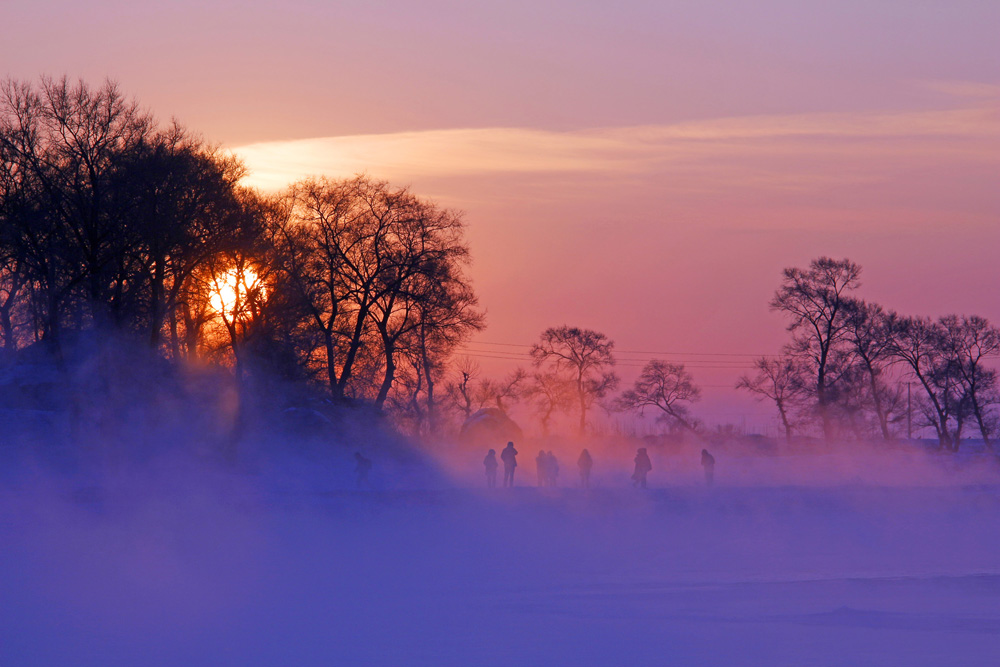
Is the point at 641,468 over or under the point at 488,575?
over

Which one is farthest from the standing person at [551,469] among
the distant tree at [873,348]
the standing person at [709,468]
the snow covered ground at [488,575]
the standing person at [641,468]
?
the distant tree at [873,348]

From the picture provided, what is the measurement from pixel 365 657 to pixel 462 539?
1081 cm

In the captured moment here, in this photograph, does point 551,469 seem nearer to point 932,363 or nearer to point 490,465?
point 490,465

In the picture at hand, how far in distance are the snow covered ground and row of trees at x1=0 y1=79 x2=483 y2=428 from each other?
9217 millimetres

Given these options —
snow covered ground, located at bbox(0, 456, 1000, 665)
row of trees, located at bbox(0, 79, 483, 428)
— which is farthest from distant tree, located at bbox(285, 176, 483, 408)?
snow covered ground, located at bbox(0, 456, 1000, 665)

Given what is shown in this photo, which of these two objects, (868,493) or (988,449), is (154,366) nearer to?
(868,493)

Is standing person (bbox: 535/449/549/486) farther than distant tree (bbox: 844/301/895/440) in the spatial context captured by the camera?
No

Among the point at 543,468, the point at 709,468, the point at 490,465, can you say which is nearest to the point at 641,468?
the point at 543,468

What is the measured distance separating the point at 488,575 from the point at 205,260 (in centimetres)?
2340

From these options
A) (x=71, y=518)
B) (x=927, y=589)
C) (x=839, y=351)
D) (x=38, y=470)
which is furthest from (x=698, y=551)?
(x=839, y=351)

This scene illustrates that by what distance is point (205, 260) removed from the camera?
3872 centimetres

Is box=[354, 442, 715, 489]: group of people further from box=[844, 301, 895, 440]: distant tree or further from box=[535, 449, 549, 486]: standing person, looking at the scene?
box=[844, 301, 895, 440]: distant tree

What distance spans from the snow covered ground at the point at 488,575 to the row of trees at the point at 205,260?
9.22 m

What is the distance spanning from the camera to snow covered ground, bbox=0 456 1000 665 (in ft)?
46.6
